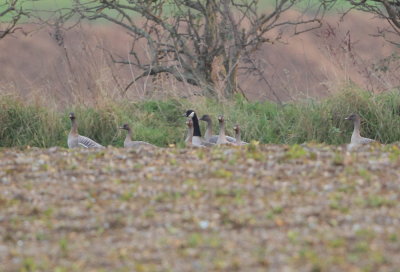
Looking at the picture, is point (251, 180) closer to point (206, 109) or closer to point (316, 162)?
point (316, 162)

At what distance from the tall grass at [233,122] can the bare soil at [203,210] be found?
5453mm

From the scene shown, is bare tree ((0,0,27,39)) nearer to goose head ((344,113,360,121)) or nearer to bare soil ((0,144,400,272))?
goose head ((344,113,360,121))

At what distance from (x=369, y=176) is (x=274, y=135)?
7746 millimetres

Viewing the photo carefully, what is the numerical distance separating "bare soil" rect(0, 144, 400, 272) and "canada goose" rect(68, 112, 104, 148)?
392cm

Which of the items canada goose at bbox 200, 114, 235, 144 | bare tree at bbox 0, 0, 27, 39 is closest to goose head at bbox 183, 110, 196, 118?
canada goose at bbox 200, 114, 235, 144

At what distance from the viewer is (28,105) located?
1873 cm

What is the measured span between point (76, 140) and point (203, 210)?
7847 mm

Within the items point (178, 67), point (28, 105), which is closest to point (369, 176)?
point (28, 105)

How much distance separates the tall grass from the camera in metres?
18.3

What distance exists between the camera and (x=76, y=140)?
676 inches

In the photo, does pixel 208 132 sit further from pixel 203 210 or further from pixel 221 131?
pixel 203 210

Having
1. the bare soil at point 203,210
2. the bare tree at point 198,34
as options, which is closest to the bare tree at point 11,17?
the bare tree at point 198,34

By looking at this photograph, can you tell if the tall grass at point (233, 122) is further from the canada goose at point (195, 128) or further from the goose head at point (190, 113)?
the canada goose at point (195, 128)

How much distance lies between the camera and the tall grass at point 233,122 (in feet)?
60.1
